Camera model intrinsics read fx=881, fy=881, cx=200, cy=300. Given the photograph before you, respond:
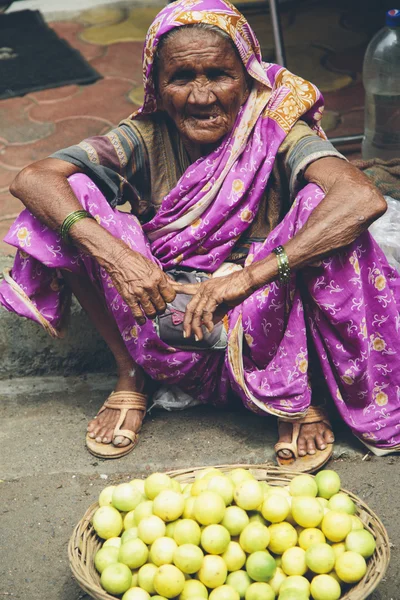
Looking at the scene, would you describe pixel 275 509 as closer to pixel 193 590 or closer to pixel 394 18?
pixel 193 590

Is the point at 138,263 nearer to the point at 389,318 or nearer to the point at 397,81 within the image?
the point at 389,318

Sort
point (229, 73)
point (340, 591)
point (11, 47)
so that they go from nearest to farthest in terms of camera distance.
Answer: point (340, 591) → point (229, 73) → point (11, 47)

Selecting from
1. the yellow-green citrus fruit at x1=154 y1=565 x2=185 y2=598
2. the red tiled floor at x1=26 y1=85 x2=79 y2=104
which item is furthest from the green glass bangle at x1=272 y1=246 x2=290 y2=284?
the red tiled floor at x1=26 y1=85 x2=79 y2=104

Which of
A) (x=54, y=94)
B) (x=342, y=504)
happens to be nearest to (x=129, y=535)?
(x=342, y=504)

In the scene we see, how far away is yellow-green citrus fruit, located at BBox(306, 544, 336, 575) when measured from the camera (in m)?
2.19

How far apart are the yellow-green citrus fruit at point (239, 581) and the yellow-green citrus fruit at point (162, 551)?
160 millimetres

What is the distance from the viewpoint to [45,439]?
325 cm

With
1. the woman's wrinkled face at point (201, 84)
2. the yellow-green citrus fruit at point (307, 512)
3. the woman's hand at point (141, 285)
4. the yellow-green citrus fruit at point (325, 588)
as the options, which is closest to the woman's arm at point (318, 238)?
the woman's hand at point (141, 285)

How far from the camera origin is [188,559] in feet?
7.14

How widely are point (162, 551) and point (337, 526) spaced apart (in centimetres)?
45

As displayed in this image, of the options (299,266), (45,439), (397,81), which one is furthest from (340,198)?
(397,81)

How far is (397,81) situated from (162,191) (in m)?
1.86

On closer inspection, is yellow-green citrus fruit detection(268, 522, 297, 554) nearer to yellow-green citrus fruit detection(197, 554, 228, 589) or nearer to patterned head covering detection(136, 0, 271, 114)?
yellow-green citrus fruit detection(197, 554, 228, 589)

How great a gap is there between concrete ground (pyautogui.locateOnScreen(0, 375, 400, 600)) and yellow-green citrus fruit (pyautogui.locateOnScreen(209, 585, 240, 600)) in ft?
1.64
